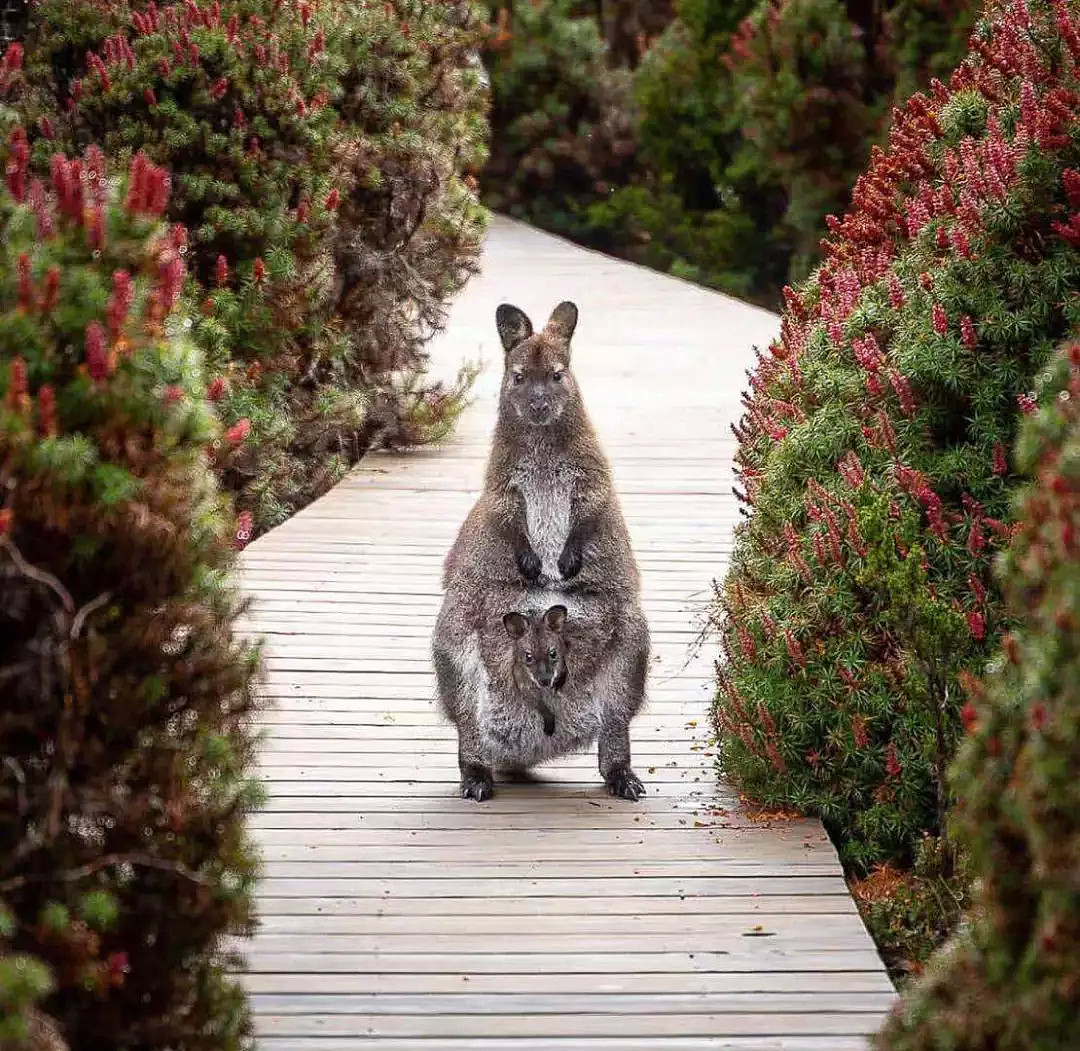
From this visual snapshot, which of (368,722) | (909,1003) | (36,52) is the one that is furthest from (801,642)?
(36,52)

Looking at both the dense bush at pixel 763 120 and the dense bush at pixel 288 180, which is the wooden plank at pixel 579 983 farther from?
the dense bush at pixel 763 120

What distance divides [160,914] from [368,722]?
11.1 feet

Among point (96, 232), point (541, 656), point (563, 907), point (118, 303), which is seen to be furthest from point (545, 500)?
point (118, 303)

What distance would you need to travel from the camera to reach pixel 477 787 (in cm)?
657

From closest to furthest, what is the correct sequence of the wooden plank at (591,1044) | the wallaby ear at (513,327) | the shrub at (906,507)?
the wooden plank at (591,1044) < the shrub at (906,507) < the wallaby ear at (513,327)

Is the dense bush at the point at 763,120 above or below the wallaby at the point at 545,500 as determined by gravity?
below

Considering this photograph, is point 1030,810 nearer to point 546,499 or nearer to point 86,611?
point 86,611

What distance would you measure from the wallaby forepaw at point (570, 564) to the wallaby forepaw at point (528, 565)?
82mm

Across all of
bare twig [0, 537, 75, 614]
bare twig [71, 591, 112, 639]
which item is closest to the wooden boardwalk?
bare twig [71, 591, 112, 639]

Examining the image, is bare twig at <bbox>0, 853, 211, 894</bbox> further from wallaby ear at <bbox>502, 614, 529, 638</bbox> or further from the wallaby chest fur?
the wallaby chest fur

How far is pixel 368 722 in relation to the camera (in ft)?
24.1

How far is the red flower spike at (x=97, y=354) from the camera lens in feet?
11.9

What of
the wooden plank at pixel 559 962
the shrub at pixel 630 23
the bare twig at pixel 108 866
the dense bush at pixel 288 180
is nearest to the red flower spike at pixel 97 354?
the bare twig at pixel 108 866

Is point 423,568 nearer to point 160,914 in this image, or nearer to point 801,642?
point 801,642
